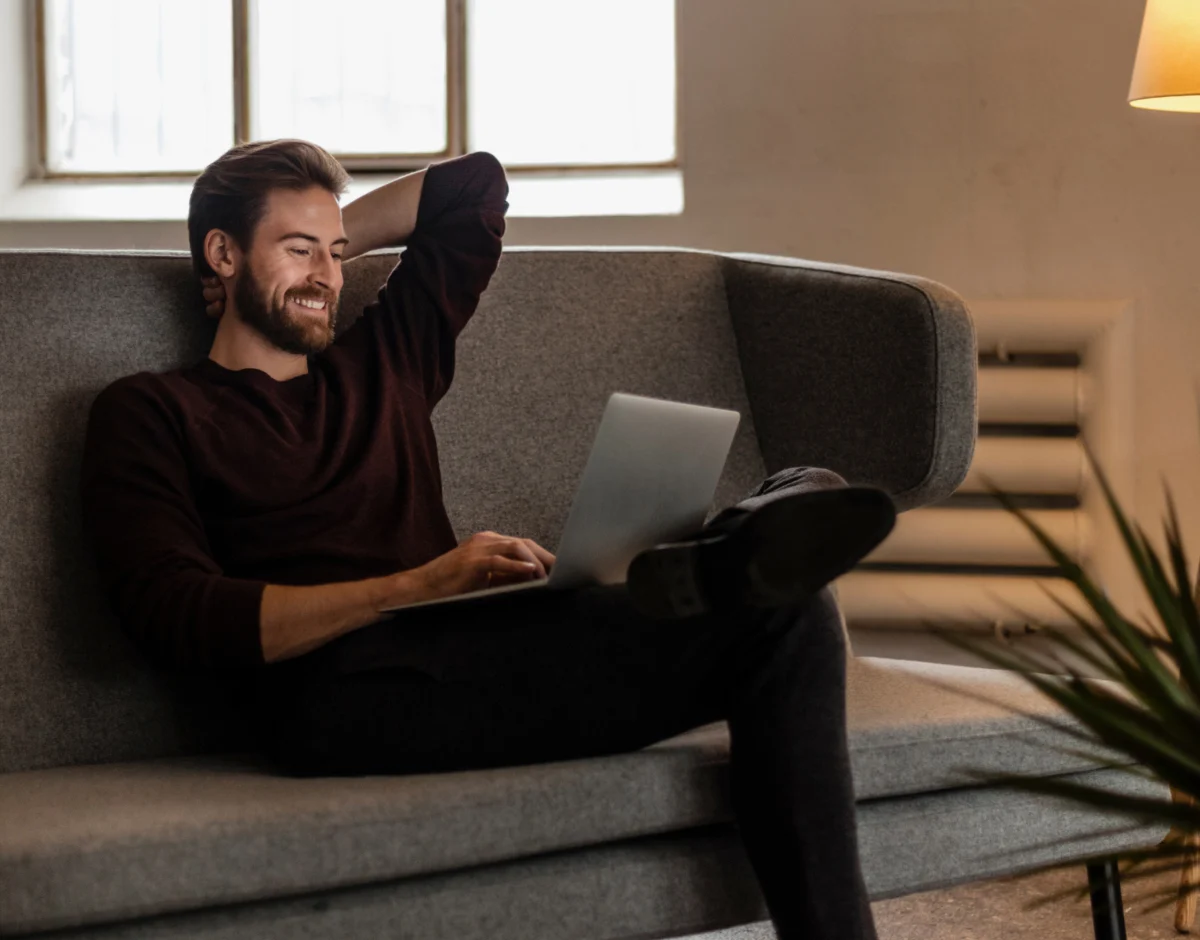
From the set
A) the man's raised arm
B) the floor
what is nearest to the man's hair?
the man's raised arm

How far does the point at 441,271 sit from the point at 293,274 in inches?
8.0

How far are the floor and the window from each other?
1.77 m

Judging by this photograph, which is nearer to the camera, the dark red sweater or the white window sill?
the dark red sweater

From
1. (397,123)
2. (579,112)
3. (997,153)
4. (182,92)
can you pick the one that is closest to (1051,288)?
(997,153)

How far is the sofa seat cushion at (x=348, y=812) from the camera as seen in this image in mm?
1180

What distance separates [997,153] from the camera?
9.39 ft

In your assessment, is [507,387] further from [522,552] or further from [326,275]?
[522,552]

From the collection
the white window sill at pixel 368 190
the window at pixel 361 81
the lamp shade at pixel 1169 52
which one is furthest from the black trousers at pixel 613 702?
the window at pixel 361 81

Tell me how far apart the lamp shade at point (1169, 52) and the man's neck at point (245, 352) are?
1.37 m

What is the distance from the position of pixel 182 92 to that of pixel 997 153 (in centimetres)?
189

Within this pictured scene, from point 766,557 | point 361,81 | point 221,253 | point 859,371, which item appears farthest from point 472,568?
point 361,81

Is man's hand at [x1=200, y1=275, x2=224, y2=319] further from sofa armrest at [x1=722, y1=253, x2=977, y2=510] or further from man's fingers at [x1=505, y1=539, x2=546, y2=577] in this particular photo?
sofa armrest at [x1=722, y1=253, x2=977, y2=510]

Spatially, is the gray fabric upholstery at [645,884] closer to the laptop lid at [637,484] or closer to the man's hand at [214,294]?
the laptop lid at [637,484]

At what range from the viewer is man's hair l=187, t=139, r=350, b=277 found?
5.52 ft
